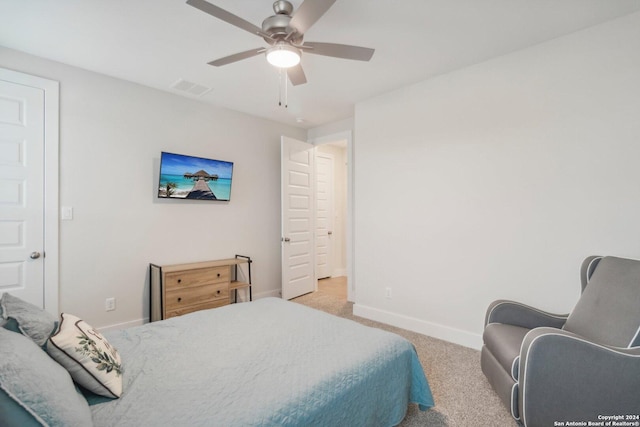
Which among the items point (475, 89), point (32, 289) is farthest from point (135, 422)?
point (475, 89)

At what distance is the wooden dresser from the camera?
311cm

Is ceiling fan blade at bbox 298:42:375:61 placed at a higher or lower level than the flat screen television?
higher

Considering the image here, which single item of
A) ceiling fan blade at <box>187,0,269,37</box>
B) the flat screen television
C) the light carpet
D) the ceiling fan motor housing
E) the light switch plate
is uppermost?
the ceiling fan motor housing

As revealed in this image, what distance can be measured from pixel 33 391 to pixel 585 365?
7.42 feet

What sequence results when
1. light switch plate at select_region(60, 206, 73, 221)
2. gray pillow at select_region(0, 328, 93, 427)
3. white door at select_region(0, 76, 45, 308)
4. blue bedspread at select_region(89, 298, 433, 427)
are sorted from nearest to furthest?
gray pillow at select_region(0, 328, 93, 427) → blue bedspread at select_region(89, 298, 433, 427) → white door at select_region(0, 76, 45, 308) → light switch plate at select_region(60, 206, 73, 221)

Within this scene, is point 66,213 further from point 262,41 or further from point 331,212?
point 331,212

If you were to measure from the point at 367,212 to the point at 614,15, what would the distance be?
8.44 feet

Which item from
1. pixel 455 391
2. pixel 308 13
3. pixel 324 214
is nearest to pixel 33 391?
pixel 308 13

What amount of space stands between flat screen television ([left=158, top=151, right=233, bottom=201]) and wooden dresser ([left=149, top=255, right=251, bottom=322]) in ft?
2.69

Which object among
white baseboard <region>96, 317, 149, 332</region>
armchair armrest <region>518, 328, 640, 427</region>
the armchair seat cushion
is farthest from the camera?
white baseboard <region>96, 317, 149, 332</region>

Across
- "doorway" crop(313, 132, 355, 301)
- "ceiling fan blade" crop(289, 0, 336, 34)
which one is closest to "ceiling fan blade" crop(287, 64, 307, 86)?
"ceiling fan blade" crop(289, 0, 336, 34)

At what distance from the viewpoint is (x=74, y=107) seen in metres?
2.85

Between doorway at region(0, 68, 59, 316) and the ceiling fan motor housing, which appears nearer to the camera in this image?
the ceiling fan motor housing

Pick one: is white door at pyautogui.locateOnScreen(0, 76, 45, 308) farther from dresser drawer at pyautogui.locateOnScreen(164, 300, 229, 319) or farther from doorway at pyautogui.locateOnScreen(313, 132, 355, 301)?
doorway at pyautogui.locateOnScreen(313, 132, 355, 301)
